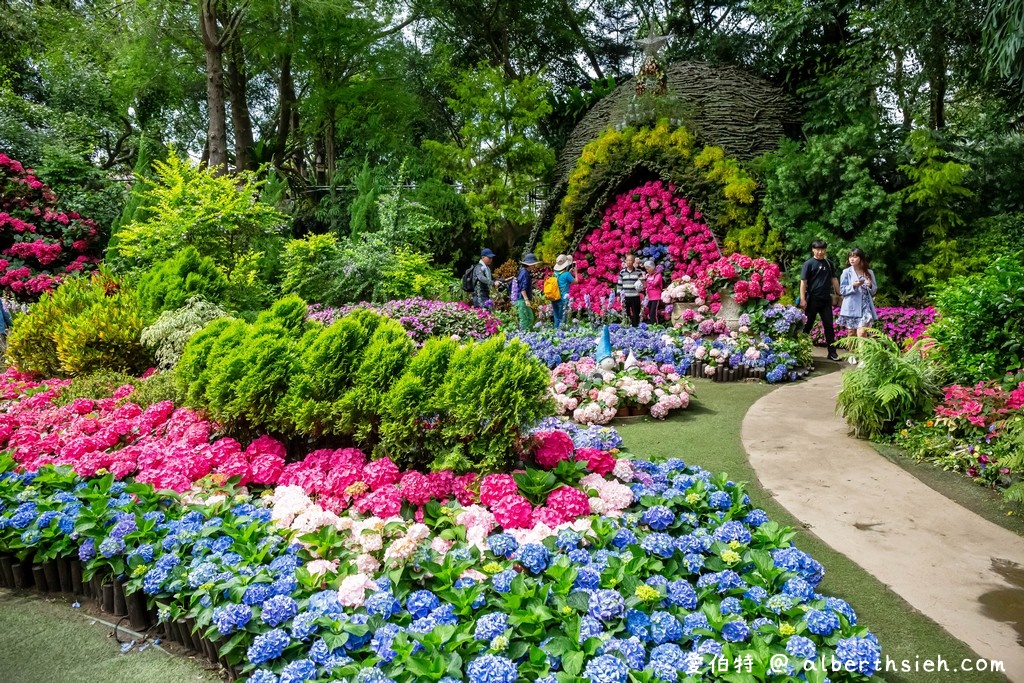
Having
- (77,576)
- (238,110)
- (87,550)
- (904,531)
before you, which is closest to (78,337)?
(77,576)

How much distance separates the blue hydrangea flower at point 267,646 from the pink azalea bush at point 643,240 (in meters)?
10.9

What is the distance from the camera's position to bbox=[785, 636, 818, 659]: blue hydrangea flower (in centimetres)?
230

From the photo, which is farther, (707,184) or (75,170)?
(75,170)

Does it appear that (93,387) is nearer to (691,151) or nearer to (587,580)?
(587,580)

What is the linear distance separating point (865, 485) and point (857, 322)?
4.92m

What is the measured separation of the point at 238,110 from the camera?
1806 centimetres

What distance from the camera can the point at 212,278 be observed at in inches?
326

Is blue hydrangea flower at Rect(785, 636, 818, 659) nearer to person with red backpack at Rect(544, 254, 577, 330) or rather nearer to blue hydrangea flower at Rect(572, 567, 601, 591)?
blue hydrangea flower at Rect(572, 567, 601, 591)

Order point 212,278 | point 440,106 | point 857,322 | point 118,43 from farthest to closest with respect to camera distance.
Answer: point 440,106 < point 118,43 < point 857,322 < point 212,278

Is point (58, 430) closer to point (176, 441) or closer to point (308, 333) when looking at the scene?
point (176, 441)

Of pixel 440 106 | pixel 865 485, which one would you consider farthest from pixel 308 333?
pixel 440 106

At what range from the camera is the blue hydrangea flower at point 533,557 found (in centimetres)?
291

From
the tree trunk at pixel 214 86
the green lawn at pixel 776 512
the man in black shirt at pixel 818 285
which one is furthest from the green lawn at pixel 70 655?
the tree trunk at pixel 214 86

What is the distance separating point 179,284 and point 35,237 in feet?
27.6
